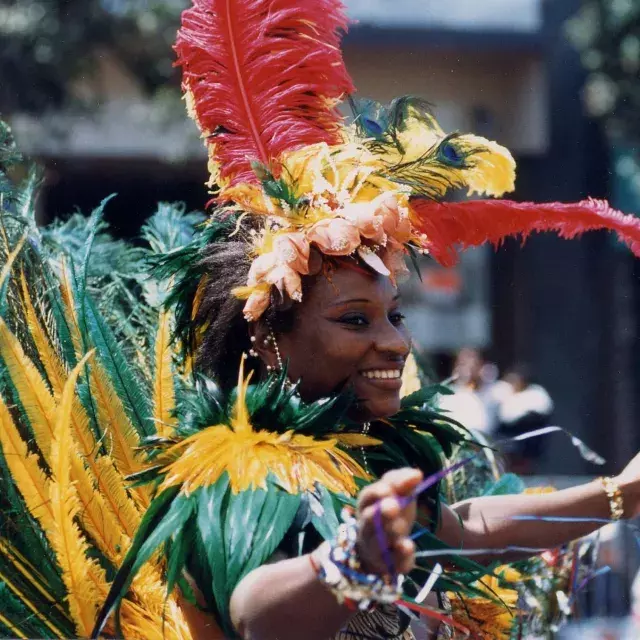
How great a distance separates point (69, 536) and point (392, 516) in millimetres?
1126

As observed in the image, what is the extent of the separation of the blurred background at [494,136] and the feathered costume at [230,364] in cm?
558

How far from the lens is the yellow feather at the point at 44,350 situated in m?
2.93

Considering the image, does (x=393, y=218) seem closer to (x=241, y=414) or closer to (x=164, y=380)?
(x=241, y=414)

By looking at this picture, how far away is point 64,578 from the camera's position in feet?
8.76

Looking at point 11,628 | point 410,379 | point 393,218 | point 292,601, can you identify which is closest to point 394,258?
point 393,218

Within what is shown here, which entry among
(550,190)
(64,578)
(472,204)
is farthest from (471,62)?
(64,578)

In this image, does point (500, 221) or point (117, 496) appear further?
point (500, 221)

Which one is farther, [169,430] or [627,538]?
[627,538]

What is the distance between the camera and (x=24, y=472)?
8.90 ft

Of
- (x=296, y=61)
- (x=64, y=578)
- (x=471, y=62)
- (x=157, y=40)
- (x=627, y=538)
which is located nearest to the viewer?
(x=64, y=578)

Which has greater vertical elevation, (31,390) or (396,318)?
(396,318)

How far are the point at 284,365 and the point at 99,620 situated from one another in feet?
2.21

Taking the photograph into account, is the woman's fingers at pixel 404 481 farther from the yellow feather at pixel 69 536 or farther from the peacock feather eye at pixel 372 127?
the peacock feather eye at pixel 372 127

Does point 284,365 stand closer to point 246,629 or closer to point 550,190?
point 246,629
